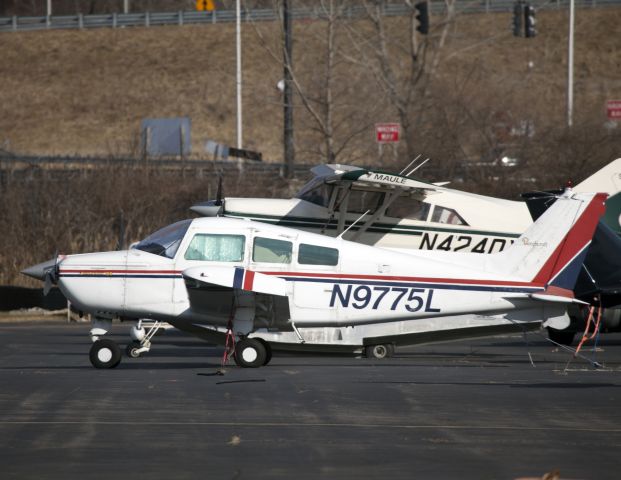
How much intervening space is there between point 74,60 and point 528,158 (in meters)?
50.7

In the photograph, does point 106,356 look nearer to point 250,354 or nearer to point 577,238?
point 250,354

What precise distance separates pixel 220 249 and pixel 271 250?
696 millimetres

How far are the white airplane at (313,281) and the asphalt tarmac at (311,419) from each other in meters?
0.71

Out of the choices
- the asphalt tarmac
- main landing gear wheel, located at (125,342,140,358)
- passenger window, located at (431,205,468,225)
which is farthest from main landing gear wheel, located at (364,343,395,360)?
passenger window, located at (431,205,468,225)

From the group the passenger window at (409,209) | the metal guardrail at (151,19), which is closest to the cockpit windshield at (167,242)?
the passenger window at (409,209)

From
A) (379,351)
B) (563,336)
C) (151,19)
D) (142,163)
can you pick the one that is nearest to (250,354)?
(379,351)

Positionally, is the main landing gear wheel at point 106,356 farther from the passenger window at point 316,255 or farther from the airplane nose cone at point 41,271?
the passenger window at point 316,255

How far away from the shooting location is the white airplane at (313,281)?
15.3 metres

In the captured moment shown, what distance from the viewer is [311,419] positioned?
10.9 metres

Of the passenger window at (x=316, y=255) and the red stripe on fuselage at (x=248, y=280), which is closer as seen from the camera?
the red stripe on fuselage at (x=248, y=280)

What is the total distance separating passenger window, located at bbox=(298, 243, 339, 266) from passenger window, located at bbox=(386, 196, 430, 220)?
449cm

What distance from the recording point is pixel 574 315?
18.6m

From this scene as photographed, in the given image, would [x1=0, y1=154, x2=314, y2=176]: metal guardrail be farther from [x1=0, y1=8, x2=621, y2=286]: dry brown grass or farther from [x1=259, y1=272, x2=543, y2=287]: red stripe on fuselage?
[x1=259, y1=272, x2=543, y2=287]: red stripe on fuselage

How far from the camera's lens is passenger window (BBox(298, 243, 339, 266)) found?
15.5m
